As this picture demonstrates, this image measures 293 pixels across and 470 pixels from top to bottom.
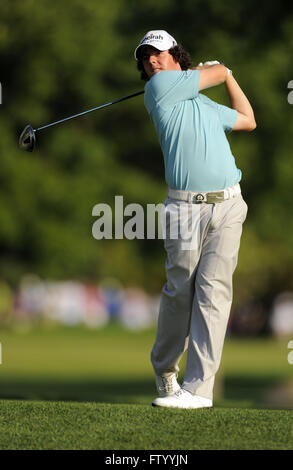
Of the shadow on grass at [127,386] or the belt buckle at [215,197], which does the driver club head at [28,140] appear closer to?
the belt buckle at [215,197]

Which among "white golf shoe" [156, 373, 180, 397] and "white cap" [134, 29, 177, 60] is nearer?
"white cap" [134, 29, 177, 60]

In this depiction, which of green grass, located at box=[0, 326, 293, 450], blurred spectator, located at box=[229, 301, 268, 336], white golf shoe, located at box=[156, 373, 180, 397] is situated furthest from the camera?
blurred spectator, located at box=[229, 301, 268, 336]

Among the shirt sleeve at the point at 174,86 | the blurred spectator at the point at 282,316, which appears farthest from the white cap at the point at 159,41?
the blurred spectator at the point at 282,316

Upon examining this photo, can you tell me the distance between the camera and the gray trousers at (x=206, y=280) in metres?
5.61

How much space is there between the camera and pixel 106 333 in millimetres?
40500

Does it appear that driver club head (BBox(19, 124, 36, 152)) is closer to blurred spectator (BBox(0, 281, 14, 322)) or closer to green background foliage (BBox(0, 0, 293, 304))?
green background foliage (BBox(0, 0, 293, 304))

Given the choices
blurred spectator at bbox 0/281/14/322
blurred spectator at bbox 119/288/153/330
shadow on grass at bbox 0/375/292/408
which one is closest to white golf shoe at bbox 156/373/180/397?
shadow on grass at bbox 0/375/292/408

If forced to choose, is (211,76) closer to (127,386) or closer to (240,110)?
(240,110)

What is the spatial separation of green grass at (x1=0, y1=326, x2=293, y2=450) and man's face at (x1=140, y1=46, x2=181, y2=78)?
203cm

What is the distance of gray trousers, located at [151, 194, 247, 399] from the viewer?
→ 5613 mm

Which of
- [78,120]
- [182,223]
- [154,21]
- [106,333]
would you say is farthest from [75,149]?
[106,333]

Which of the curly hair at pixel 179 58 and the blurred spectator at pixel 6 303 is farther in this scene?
the blurred spectator at pixel 6 303
